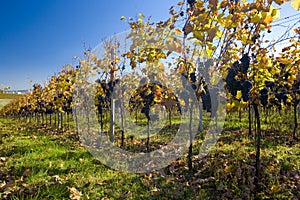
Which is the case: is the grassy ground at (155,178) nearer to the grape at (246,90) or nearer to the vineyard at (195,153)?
the vineyard at (195,153)

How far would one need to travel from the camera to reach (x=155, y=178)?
13.4 ft

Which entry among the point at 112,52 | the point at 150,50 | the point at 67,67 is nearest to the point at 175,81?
the point at 112,52

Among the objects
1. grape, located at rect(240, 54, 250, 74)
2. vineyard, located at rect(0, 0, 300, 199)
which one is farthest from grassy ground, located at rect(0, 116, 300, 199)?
grape, located at rect(240, 54, 250, 74)

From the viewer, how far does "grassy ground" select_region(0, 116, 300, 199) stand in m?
3.32

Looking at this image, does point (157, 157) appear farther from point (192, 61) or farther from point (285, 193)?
point (285, 193)

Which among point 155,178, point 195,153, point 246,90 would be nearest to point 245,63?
point 246,90

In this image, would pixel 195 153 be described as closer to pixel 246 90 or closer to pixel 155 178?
pixel 155 178

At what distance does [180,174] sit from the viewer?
4305mm

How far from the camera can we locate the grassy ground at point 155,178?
131 inches

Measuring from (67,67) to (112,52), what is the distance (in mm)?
5565

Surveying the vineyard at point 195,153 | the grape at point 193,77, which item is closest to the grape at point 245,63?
the vineyard at point 195,153

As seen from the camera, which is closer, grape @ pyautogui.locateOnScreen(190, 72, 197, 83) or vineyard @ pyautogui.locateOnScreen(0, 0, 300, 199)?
vineyard @ pyautogui.locateOnScreen(0, 0, 300, 199)

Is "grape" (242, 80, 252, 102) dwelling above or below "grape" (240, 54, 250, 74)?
below

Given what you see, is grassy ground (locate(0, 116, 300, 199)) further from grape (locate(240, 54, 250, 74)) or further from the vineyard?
grape (locate(240, 54, 250, 74))
